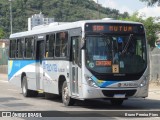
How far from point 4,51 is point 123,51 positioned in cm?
4146

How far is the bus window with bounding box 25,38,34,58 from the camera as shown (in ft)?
72.9

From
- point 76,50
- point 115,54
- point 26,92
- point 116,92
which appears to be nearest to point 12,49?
point 26,92

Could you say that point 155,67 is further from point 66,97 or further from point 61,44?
point 66,97

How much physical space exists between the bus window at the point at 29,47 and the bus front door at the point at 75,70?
16.4ft

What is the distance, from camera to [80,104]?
18.8 metres

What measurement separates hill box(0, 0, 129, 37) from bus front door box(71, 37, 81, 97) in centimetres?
7907

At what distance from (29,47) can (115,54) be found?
6731 millimetres

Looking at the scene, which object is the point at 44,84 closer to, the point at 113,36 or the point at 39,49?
the point at 39,49

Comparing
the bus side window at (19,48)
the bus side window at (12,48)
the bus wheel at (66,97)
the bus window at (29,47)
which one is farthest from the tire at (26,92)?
the bus wheel at (66,97)

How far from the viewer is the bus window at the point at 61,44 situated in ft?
59.8

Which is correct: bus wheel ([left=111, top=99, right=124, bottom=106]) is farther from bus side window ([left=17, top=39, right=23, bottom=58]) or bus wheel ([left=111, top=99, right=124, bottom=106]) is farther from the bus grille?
bus side window ([left=17, top=39, right=23, bottom=58])

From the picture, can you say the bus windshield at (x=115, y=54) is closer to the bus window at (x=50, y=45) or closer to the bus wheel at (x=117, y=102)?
the bus wheel at (x=117, y=102)

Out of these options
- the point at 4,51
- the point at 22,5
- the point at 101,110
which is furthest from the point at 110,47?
the point at 22,5

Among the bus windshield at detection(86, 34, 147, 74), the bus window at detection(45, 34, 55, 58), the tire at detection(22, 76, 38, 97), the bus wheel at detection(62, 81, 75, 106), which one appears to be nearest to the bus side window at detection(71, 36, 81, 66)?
the bus windshield at detection(86, 34, 147, 74)
